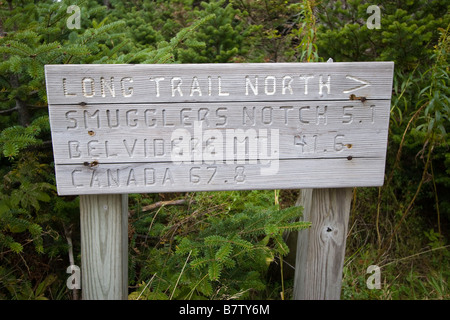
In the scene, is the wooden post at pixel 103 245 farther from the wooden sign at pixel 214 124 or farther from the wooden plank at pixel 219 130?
the wooden plank at pixel 219 130

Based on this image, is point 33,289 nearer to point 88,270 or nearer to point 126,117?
point 88,270

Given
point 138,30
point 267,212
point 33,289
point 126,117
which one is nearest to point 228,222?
point 267,212

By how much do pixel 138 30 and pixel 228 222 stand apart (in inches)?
121

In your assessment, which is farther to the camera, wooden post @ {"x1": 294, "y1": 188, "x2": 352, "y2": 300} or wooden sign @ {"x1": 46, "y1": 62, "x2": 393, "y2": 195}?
wooden post @ {"x1": 294, "y1": 188, "x2": 352, "y2": 300}

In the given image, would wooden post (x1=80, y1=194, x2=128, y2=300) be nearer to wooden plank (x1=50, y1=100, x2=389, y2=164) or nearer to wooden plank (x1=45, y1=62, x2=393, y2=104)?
wooden plank (x1=50, y1=100, x2=389, y2=164)

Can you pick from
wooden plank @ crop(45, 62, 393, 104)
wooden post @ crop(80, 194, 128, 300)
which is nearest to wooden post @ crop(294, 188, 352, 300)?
wooden plank @ crop(45, 62, 393, 104)

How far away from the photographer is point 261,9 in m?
5.18

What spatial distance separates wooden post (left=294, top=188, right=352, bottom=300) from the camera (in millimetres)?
1908

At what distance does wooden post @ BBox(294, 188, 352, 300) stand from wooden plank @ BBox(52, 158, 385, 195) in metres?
0.15

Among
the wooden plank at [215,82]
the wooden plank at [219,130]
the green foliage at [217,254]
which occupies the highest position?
the wooden plank at [215,82]

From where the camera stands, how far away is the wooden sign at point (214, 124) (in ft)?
5.28

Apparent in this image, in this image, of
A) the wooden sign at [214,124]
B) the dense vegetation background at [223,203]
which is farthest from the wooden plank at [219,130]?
the dense vegetation background at [223,203]

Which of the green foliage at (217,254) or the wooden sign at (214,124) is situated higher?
the wooden sign at (214,124)

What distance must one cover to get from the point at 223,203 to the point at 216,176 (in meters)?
1.23
